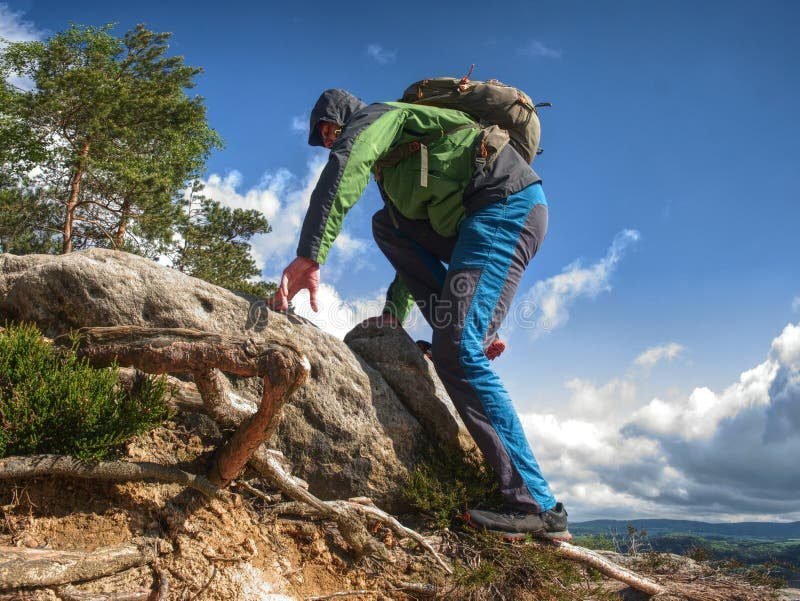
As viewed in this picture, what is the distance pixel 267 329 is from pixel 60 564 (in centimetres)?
211

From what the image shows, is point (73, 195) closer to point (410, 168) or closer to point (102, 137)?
point (102, 137)

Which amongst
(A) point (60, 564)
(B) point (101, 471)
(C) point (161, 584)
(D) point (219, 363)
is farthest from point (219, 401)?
(A) point (60, 564)

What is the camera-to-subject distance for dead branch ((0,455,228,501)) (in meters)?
3.22

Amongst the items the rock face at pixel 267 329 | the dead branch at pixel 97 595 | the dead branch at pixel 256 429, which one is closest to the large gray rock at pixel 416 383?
the rock face at pixel 267 329

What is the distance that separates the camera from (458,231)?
5090 mm

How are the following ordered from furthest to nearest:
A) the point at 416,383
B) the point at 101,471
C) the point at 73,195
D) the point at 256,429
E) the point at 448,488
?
1. the point at 73,195
2. the point at 416,383
3. the point at 448,488
4. the point at 256,429
5. the point at 101,471

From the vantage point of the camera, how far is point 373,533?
4.21 meters

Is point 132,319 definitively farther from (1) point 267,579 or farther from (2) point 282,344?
(1) point 267,579

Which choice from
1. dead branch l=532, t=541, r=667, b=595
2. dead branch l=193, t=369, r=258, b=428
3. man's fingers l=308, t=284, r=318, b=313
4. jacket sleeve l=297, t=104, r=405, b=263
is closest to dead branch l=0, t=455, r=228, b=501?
dead branch l=193, t=369, r=258, b=428

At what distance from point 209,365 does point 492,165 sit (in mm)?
2600

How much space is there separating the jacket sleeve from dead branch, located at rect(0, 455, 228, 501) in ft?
5.21

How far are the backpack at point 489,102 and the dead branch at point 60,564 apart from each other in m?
3.99

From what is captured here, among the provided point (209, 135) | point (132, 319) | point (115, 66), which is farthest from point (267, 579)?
point (209, 135)

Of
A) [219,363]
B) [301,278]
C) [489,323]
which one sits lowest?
[219,363]
